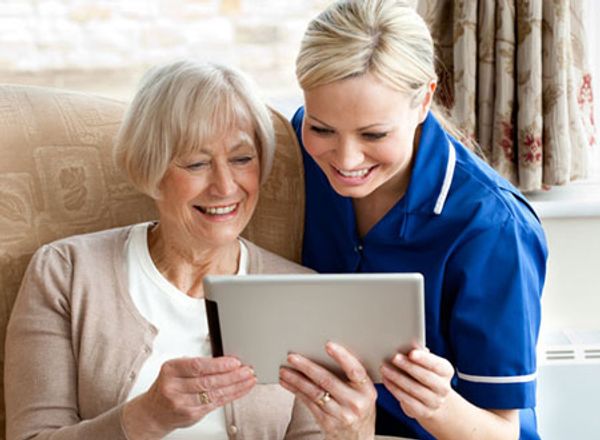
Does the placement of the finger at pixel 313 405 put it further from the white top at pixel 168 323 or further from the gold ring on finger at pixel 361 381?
the white top at pixel 168 323

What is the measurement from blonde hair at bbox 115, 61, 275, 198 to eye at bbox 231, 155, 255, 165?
0.03m

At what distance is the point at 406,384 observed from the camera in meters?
1.38

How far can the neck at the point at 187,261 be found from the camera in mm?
1771

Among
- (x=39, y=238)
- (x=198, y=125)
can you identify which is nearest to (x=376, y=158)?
(x=198, y=125)

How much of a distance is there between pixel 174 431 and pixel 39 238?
1.59 ft

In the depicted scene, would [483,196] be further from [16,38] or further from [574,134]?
[16,38]

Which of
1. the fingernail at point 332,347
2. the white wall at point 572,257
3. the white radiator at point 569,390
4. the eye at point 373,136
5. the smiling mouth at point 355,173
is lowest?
the white radiator at point 569,390

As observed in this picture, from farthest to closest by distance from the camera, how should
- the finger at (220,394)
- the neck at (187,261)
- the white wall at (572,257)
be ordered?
1. the white wall at (572,257)
2. the neck at (187,261)
3. the finger at (220,394)

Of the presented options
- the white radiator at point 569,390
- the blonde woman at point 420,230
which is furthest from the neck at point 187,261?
the white radiator at point 569,390

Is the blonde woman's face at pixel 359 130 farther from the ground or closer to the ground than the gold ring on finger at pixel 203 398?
farther from the ground

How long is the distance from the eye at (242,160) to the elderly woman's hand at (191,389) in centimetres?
41

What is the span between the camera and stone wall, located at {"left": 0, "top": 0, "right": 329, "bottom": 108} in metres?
2.56

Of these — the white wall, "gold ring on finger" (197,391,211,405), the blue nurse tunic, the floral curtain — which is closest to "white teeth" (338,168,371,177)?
the blue nurse tunic

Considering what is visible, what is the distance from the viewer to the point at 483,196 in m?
1.62
